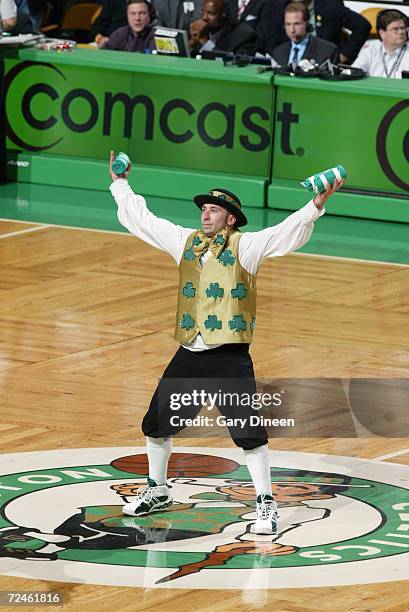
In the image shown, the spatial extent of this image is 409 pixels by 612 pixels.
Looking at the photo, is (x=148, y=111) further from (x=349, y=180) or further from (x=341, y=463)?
(x=341, y=463)

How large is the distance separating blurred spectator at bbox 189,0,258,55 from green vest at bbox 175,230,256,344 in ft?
37.3

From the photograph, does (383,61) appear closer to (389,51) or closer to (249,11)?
(389,51)

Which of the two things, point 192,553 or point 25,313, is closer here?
point 192,553

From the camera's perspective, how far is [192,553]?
25.5ft

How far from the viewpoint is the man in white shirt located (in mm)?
8133

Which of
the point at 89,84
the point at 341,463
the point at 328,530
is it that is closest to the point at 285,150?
the point at 89,84

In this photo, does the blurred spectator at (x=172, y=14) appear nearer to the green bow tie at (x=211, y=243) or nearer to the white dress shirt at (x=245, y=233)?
the white dress shirt at (x=245, y=233)

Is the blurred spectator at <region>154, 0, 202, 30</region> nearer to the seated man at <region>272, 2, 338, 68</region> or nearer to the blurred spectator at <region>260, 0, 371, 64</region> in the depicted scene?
the blurred spectator at <region>260, 0, 371, 64</region>

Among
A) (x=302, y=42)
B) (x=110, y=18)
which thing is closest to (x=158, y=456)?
(x=302, y=42)

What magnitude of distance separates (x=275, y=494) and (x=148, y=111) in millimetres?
9980

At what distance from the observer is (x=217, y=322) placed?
8258 mm

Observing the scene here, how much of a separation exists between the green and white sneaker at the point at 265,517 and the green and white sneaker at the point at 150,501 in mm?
593

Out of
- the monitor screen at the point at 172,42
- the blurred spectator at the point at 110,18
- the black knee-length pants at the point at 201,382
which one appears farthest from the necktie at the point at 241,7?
the black knee-length pants at the point at 201,382

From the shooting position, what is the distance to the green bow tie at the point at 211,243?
831 centimetres
